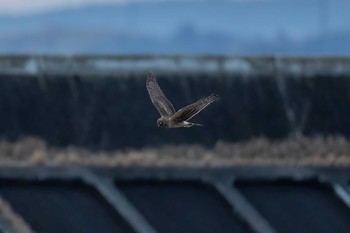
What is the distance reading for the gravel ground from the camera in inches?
743

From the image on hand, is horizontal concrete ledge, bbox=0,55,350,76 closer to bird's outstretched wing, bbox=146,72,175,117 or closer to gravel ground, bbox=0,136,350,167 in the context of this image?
gravel ground, bbox=0,136,350,167

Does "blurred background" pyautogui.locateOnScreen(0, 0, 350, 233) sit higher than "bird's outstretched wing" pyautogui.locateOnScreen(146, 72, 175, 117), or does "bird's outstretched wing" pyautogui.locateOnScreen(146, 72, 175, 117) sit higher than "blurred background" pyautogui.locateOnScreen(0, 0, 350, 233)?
"blurred background" pyautogui.locateOnScreen(0, 0, 350, 233)

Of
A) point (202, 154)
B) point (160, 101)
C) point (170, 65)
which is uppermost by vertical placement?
point (170, 65)

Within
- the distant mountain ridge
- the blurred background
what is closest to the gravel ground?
the blurred background

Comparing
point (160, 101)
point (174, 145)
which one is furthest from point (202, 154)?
point (160, 101)

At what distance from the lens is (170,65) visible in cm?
1912

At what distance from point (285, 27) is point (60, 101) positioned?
69.7 ft

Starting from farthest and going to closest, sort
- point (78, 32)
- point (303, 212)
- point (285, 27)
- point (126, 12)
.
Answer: point (78, 32), point (126, 12), point (285, 27), point (303, 212)

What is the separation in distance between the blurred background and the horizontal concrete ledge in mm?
15

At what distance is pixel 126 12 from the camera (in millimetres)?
42906

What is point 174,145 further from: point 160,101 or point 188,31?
point 188,31

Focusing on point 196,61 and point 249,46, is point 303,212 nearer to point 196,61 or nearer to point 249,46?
point 196,61

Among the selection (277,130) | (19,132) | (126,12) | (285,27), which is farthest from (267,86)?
(126,12)

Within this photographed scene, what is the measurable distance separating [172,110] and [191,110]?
1.82 ft
